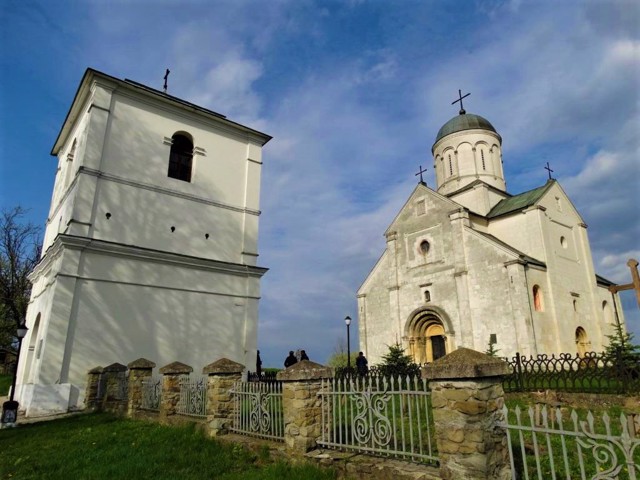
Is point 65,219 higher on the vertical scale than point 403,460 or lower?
higher

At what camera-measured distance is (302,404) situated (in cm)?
612

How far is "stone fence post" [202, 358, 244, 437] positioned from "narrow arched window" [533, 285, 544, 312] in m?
16.6

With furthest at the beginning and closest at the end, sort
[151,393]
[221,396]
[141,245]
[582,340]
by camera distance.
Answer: [582,340], [141,245], [151,393], [221,396]

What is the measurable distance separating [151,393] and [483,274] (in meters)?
16.2

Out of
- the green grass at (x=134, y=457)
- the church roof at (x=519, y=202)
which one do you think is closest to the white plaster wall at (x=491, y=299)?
the church roof at (x=519, y=202)

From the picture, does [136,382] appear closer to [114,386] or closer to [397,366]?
[114,386]

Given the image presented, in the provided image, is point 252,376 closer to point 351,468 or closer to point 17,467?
point 17,467

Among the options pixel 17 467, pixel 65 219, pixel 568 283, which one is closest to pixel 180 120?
pixel 65 219

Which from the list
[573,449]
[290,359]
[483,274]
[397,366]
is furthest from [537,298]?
[573,449]

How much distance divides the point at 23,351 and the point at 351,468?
51.7ft

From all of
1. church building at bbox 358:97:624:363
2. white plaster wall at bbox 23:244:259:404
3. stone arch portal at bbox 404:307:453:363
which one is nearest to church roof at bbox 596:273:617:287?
church building at bbox 358:97:624:363

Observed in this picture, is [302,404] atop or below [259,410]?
atop

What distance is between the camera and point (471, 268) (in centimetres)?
2161

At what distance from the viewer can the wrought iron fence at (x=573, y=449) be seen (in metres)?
3.09
